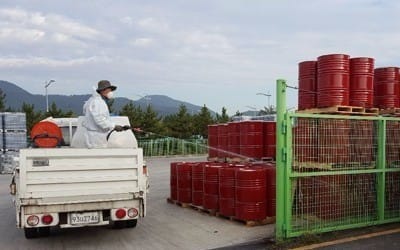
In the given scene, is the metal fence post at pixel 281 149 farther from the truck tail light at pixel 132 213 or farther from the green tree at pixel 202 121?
the green tree at pixel 202 121

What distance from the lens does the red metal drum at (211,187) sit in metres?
9.81

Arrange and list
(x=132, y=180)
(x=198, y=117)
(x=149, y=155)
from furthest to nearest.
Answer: (x=198, y=117)
(x=149, y=155)
(x=132, y=180)

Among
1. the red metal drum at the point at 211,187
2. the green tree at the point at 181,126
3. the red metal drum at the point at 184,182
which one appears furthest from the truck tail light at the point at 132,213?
the green tree at the point at 181,126

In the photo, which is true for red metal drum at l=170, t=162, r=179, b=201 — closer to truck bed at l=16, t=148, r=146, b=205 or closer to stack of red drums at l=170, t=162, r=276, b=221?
stack of red drums at l=170, t=162, r=276, b=221

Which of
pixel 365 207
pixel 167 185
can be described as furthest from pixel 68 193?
pixel 167 185

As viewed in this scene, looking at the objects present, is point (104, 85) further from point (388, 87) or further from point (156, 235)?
point (388, 87)

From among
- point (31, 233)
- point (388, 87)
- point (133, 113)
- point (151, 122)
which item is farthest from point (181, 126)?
point (31, 233)

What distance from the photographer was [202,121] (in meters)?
44.7

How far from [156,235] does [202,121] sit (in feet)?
119

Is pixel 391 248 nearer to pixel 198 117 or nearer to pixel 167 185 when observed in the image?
pixel 167 185

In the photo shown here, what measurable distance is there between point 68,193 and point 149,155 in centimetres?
3054

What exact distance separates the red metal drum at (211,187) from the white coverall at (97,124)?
272 cm

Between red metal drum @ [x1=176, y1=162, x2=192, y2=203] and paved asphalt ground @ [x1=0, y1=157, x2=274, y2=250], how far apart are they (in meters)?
0.76

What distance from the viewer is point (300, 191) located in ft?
25.6
